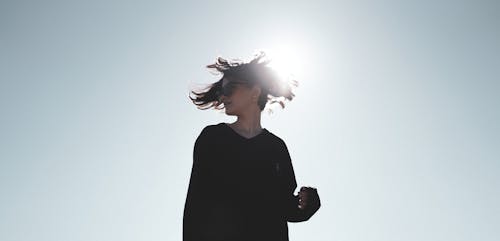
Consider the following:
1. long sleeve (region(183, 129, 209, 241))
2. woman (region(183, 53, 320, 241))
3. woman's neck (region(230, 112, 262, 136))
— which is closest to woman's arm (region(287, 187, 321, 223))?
woman (region(183, 53, 320, 241))

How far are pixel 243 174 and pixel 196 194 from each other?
1.42 ft

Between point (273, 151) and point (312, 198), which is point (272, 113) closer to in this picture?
point (273, 151)

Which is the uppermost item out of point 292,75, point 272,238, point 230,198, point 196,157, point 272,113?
point 292,75

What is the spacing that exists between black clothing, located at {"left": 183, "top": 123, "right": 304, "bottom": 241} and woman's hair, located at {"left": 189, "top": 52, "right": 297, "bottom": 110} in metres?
0.48

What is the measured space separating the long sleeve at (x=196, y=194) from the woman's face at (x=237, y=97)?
0.41 m

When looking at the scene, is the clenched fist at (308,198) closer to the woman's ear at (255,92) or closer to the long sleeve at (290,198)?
the long sleeve at (290,198)

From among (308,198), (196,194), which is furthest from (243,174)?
(308,198)

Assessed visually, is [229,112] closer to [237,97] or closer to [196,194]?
[237,97]

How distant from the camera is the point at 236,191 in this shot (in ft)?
11.6

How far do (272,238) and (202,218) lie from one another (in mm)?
592

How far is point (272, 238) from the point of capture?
3.53 metres

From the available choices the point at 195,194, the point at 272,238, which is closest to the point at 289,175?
the point at 272,238

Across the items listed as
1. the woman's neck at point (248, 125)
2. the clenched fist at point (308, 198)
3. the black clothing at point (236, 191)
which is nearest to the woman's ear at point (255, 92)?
the woman's neck at point (248, 125)

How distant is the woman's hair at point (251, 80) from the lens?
410 centimetres
